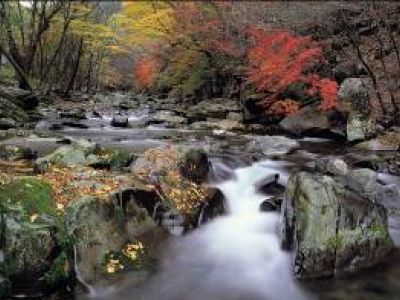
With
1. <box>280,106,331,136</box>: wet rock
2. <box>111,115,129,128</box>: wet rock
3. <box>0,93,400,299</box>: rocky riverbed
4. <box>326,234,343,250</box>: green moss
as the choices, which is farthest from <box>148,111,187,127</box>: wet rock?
<box>326,234,343,250</box>: green moss

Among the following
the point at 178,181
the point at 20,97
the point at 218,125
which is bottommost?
the point at 178,181

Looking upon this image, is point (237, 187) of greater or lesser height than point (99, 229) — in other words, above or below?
above

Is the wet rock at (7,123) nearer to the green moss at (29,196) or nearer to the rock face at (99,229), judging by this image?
the green moss at (29,196)

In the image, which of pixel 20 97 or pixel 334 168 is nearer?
pixel 334 168

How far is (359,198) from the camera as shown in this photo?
791cm

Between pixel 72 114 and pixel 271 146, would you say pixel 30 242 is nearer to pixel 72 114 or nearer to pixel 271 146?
pixel 271 146

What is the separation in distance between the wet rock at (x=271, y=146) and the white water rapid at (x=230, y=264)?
12.6 feet

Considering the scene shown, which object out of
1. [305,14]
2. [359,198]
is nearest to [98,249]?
[359,198]

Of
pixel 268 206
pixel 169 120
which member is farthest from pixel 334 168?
pixel 169 120

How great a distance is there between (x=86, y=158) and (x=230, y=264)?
3395 mm

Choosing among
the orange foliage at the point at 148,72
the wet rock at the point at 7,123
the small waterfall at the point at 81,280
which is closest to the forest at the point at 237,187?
the small waterfall at the point at 81,280

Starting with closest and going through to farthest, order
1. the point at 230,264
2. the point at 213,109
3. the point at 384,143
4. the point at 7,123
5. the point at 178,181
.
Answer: the point at 230,264 → the point at 178,181 → the point at 384,143 → the point at 7,123 → the point at 213,109

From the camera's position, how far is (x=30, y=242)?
6.64 m

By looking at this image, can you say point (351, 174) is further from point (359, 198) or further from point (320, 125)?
point (320, 125)
